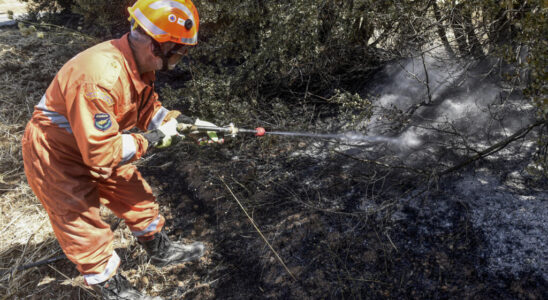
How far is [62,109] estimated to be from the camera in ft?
7.12

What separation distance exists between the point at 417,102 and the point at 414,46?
642 mm

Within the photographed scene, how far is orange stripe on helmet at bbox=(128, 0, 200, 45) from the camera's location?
2.25 meters

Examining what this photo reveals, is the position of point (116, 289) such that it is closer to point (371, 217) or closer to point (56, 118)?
point (56, 118)

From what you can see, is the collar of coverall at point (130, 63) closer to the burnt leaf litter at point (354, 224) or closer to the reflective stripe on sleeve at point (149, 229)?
the reflective stripe on sleeve at point (149, 229)

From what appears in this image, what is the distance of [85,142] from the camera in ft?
6.62

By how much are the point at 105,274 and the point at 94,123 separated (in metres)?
1.10

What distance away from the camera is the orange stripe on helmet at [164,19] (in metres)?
2.25

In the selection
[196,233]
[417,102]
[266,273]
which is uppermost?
[417,102]

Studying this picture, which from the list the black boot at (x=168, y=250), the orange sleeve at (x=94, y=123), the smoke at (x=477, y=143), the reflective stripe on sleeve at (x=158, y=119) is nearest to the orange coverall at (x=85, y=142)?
the orange sleeve at (x=94, y=123)

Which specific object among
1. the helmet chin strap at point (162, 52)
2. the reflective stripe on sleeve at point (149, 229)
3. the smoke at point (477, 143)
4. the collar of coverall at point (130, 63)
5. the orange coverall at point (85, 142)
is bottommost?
the reflective stripe on sleeve at point (149, 229)

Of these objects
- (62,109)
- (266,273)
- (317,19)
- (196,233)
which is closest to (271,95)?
(317,19)

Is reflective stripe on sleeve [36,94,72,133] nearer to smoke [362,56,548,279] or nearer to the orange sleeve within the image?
the orange sleeve

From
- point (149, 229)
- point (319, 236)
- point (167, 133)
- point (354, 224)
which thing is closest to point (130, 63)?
point (167, 133)

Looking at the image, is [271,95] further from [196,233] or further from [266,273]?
[266,273]
